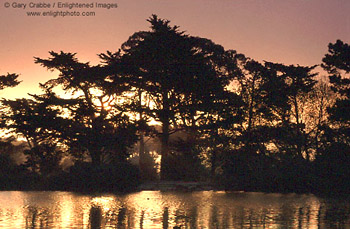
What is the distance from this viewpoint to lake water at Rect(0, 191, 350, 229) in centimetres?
1811

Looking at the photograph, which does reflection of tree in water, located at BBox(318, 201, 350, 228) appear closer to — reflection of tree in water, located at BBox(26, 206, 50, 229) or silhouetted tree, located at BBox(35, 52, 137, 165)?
reflection of tree in water, located at BBox(26, 206, 50, 229)

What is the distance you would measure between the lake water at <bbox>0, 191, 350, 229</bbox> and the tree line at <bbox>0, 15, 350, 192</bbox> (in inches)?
497

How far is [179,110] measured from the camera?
43688mm

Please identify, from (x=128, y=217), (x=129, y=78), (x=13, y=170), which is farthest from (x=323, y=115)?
(x=128, y=217)

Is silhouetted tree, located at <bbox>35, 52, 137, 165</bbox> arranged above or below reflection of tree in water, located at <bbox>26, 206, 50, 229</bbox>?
above

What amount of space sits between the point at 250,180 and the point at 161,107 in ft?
43.1

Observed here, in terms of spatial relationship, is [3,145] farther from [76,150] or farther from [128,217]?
[128,217]

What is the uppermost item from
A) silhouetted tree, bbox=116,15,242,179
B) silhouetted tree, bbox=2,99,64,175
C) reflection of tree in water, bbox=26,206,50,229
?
silhouetted tree, bbox=116,15,242,179

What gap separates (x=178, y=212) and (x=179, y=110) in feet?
72.3

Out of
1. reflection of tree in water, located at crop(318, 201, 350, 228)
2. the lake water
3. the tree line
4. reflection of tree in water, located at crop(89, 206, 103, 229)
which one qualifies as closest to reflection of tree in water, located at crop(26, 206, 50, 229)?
the lake water

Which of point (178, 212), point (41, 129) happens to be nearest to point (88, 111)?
point (41, 129)

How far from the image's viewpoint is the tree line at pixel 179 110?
141ft

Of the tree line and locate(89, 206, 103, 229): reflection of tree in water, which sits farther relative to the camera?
→ the tree line

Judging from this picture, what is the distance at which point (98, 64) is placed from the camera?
45.8m
